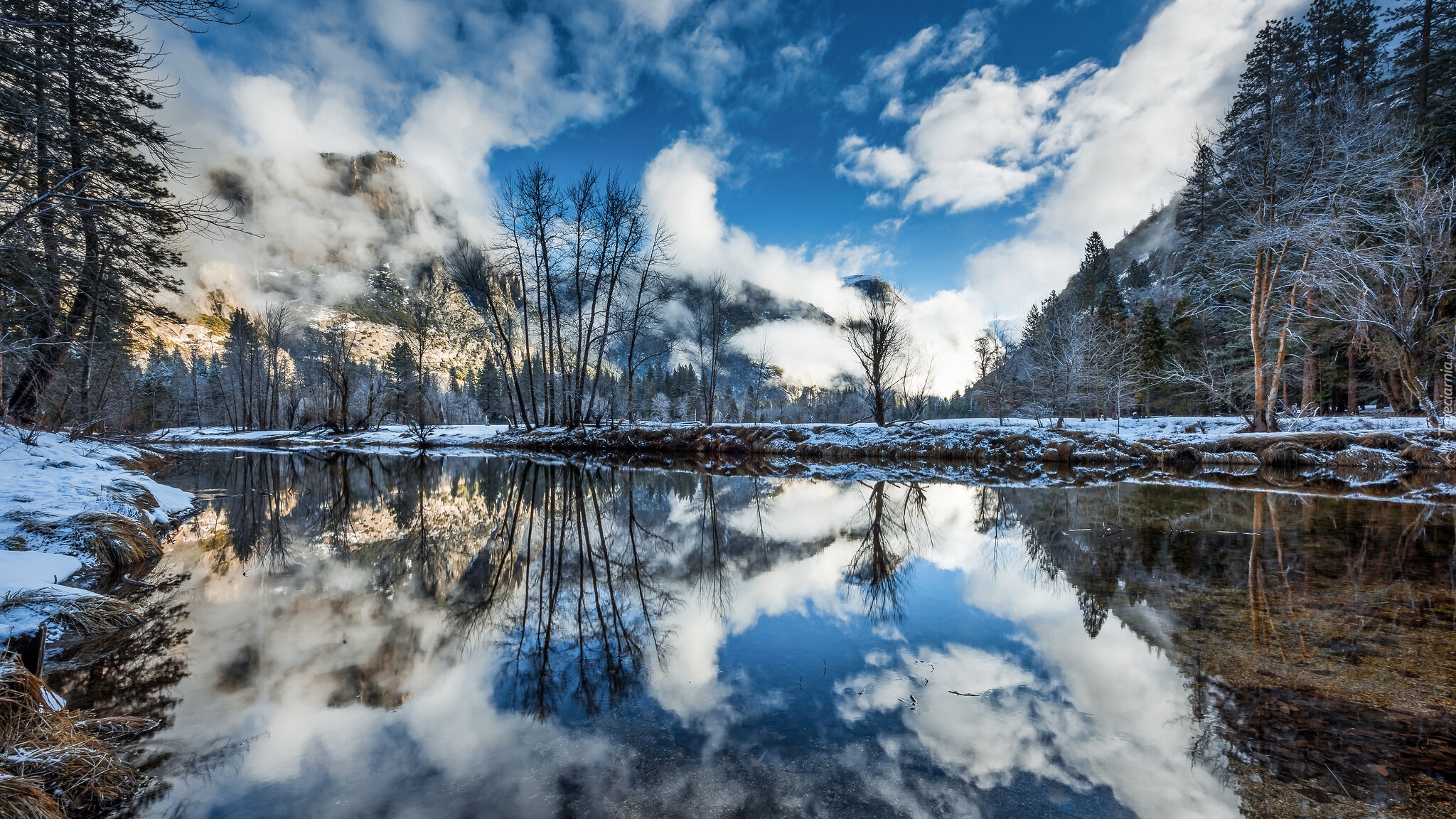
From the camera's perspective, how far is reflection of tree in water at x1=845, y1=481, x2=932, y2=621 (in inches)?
206

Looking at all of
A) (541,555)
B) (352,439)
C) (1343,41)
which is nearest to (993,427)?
(541,555)

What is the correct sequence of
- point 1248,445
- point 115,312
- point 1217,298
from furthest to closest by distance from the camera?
point 1217,298
point 1248,445
point 115,312

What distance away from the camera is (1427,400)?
14812 millimetres

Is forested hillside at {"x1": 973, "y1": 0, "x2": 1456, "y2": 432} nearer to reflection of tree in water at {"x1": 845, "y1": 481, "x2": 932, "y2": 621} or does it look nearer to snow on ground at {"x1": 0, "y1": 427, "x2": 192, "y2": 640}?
reflection of tree in water at {"x1": 845, "y1": 481, "x2": 932, "y2": 621}

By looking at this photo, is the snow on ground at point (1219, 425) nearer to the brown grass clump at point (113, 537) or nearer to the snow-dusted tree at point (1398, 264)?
the snow-dusted tree at point (1398, 264)

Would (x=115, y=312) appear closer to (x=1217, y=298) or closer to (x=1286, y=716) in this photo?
(x=1286, y=716)

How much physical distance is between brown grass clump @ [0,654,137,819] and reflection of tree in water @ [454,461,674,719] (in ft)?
5.76

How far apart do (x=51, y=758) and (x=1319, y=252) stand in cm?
2685

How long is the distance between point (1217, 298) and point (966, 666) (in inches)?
1509

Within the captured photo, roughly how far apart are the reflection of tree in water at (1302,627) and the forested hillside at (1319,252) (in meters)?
11.0

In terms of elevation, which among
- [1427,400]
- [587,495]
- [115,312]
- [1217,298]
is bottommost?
[587,495]

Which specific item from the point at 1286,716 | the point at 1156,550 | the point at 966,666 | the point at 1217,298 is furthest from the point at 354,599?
the point at 1217,298

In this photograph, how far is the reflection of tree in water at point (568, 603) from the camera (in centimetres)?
350

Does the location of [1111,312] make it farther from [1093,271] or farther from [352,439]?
[352,439]
